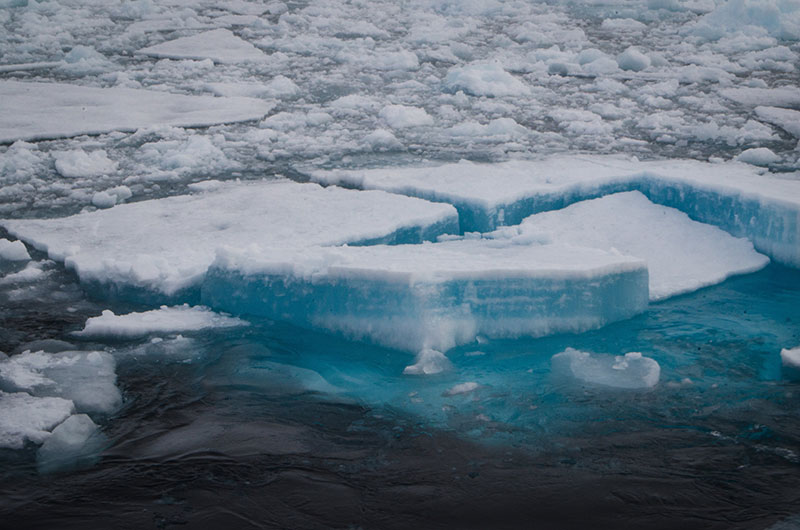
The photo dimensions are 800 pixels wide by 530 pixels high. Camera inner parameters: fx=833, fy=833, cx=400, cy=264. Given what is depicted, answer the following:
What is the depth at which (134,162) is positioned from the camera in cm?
577

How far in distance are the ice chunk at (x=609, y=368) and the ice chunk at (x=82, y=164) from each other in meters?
3.60

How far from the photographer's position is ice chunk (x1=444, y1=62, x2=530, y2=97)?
784 cm

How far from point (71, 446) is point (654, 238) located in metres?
3.16

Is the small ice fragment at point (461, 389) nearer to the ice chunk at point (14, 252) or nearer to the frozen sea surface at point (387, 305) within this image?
the frozen sea surface at point (387, 305)

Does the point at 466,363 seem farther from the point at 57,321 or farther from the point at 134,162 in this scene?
the point at 134,162

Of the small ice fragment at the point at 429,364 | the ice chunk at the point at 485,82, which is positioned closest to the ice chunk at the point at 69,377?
the small ice fragment at the point at 429,364

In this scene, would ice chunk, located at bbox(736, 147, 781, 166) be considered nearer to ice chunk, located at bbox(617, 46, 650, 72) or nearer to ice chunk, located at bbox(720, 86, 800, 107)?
ice chunk, located at bbox(720, 86, 800, 107)

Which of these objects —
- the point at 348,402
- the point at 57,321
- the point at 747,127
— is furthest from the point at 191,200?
the point at 747,127

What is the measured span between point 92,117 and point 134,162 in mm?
1310

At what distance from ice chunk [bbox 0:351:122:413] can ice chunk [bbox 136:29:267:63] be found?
258 inches

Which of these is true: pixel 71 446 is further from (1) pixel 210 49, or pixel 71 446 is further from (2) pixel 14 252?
(1) pixel 210 49

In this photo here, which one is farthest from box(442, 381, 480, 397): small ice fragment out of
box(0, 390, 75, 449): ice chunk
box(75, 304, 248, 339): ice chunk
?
box(0, 390, 75, 449): ice chunk

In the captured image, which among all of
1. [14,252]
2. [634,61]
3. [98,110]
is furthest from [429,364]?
[634,61]

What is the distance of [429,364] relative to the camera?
330 cm
